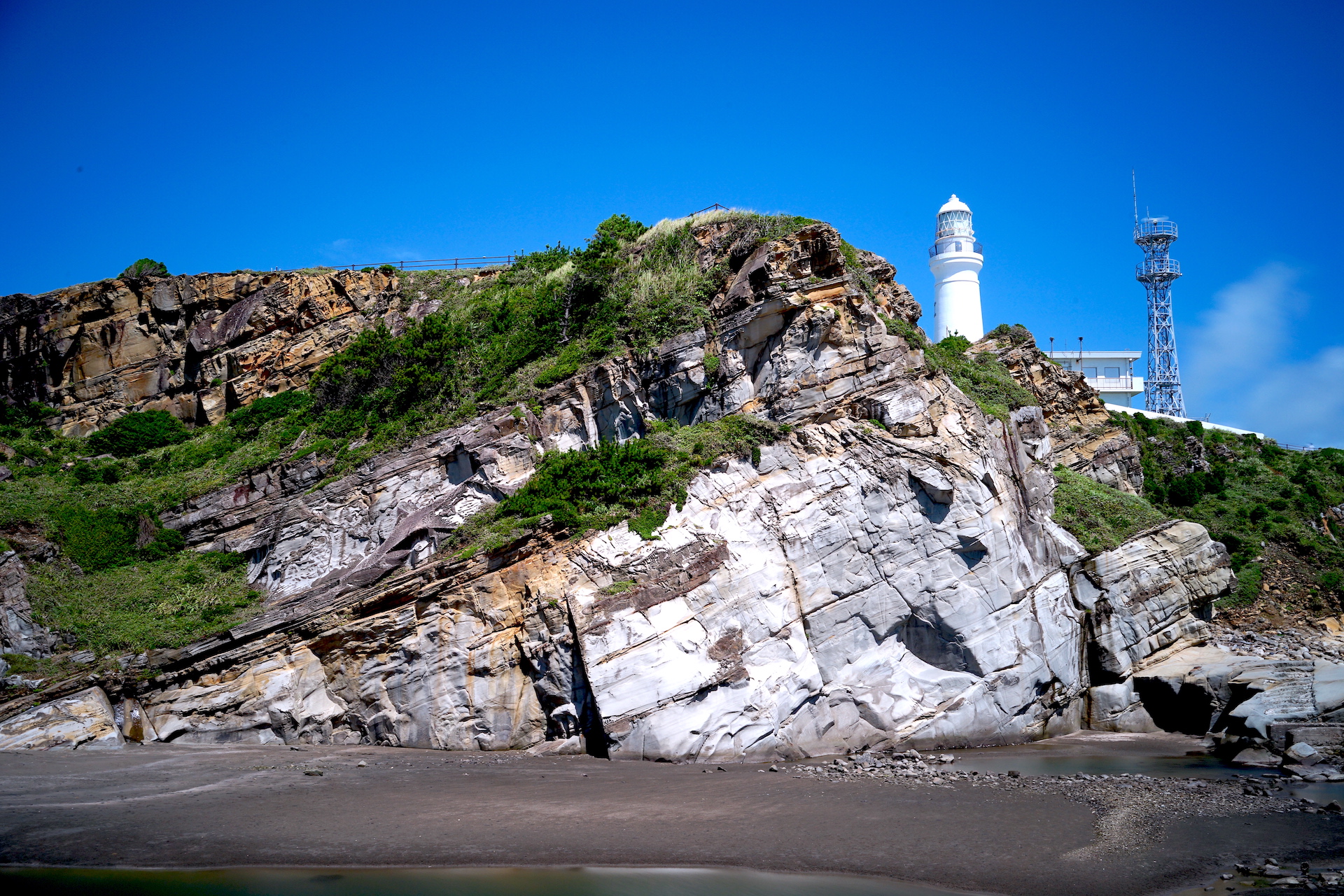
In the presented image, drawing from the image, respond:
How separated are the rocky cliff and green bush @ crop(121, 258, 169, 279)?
15.1 metres

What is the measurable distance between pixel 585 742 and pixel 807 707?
488 cm

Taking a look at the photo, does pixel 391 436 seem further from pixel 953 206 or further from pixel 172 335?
pixel 953 206

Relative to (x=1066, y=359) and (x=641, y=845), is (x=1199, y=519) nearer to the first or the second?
(x=1066, y=359)

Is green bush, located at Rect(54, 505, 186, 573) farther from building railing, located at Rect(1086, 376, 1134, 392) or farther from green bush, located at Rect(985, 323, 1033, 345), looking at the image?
→ building railing, located at Rect(1086, 376, 1134, 392)

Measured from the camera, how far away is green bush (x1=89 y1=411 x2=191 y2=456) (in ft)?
108

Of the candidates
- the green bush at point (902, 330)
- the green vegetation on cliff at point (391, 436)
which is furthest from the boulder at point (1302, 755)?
the green vegetation on cliff at point (391, 436)

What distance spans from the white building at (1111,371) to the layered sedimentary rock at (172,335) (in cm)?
4264

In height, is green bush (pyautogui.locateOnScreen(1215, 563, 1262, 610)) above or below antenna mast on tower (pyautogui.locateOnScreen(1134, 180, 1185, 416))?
below

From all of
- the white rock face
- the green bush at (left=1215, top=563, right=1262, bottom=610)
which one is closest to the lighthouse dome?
the green bush at (left=1215, top=563, right=1262, bottom=610)

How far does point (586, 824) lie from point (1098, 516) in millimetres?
19103

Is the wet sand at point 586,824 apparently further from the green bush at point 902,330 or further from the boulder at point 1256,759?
the green bush at point 902,330

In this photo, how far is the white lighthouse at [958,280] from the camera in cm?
4956

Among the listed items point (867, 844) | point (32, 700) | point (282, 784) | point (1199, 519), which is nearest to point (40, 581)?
point (32, 700)

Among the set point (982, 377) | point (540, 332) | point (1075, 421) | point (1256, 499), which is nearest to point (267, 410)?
point (540, 332)
